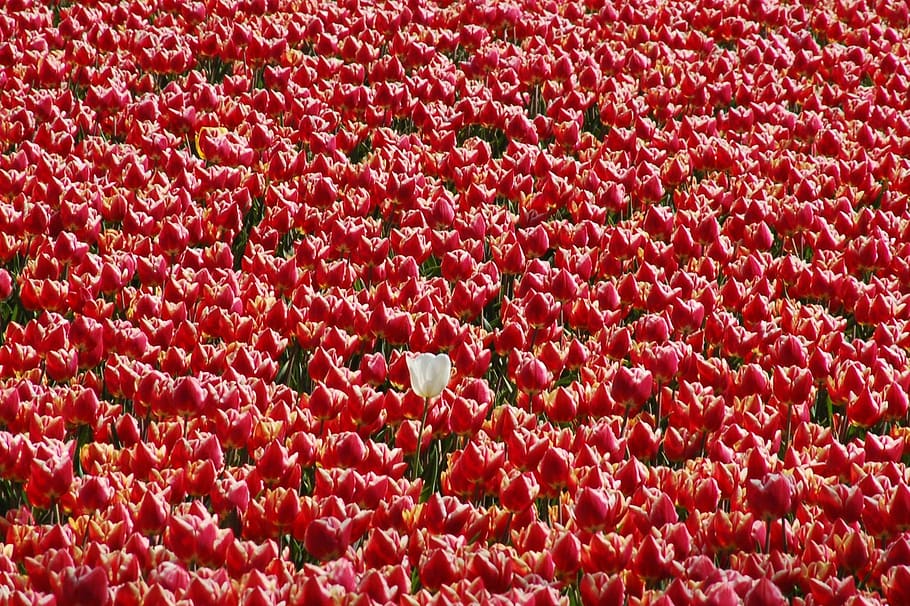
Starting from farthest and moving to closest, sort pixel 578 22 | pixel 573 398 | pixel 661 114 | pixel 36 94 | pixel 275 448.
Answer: pixel 578 22 → pixel 661 114 → pixel 36 94 → pixel 573 398 → pixel 275 448

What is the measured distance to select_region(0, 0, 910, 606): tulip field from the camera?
8.29ft

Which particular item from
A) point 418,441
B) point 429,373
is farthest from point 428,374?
point 418,441

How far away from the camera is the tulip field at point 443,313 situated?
253 cm

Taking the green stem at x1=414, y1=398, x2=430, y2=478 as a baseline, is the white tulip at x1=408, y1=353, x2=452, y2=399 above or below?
above

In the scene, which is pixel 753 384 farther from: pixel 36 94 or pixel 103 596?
pixel 36 94

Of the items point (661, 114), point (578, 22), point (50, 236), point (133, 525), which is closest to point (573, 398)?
point (133, 525)

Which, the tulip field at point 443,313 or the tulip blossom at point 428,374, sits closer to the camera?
the tulip field at point 443,313

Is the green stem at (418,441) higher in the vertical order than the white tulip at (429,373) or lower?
lower

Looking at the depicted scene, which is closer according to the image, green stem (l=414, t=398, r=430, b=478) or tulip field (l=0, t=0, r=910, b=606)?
tulip field (l=0, t=0, r=910, b=606)

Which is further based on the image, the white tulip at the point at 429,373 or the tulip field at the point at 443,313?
the white tulip at the point at 429,373

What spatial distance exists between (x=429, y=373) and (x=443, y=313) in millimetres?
850

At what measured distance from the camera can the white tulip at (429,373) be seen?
298 cm

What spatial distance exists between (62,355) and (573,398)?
140cm

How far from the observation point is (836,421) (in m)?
3.49
